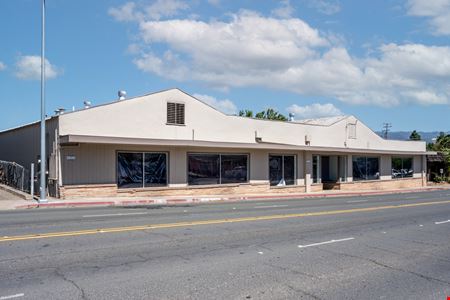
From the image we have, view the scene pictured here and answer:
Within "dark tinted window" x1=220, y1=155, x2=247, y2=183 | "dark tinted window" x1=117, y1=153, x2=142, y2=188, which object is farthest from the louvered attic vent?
"dark tinted window" x1=220, y1=155, x2=247, y2=183

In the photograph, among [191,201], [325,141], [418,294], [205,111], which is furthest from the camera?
[325,141]

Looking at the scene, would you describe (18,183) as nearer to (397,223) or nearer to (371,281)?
(397,223)

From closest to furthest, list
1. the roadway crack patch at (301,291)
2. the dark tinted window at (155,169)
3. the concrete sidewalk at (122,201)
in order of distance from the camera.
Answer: the roadway crack patch at (301,291)
the concrete sidewalk at (122,201)
the dark tinted window at (155,169)

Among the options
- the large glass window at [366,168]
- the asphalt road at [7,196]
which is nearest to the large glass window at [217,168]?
the asphalt road at [7,196]

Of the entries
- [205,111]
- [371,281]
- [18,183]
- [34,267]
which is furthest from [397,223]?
[18,183]

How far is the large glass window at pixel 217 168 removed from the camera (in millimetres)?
25797

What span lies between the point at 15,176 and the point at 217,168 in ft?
36.6

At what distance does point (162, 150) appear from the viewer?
2433 centimetres

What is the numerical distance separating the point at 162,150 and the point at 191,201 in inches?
132

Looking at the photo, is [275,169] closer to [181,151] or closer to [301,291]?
[181,151]

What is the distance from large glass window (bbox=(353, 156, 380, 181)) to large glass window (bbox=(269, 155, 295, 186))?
297 inches

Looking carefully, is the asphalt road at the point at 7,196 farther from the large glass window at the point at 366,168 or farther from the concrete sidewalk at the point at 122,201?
the large glass window at the point at 366,168

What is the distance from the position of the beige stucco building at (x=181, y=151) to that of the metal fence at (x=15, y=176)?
1166 mm

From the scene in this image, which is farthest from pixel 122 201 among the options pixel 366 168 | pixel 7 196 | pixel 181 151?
pixel 366 168
